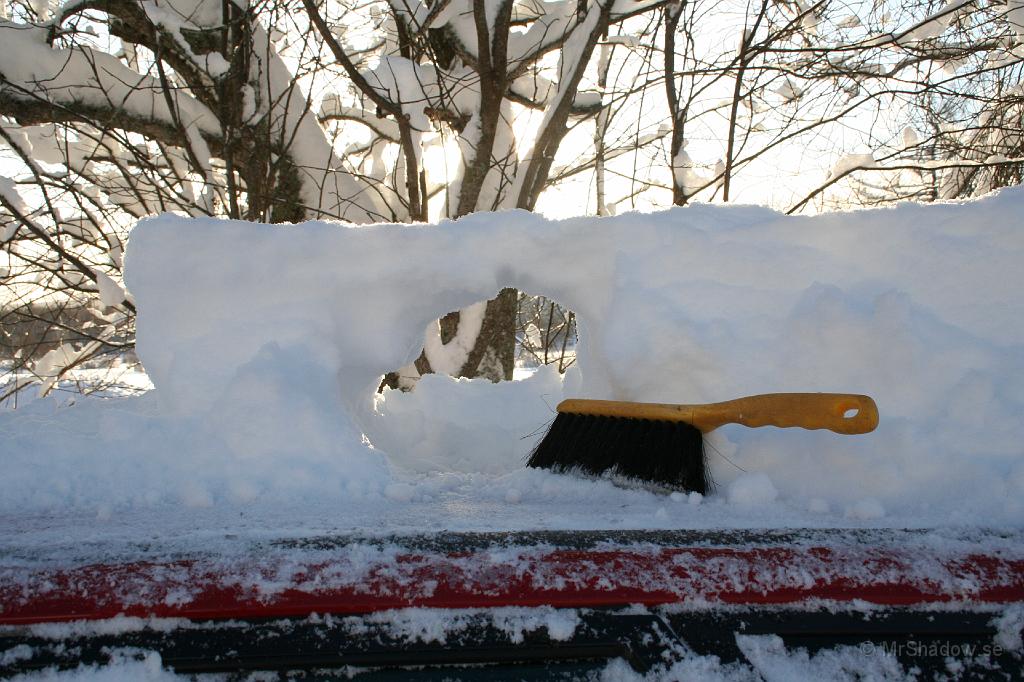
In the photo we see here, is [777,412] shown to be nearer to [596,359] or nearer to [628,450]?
[628,450]

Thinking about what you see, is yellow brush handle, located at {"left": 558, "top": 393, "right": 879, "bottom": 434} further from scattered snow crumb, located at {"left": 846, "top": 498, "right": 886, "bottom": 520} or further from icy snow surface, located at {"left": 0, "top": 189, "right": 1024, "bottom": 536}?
scattered snow crumb, located at {"left": 846, "top": 498, "right": 886, "bottom": 520}

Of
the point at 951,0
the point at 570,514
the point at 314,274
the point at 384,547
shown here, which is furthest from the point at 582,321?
the point at 951,0

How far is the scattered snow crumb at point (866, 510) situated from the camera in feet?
4.39

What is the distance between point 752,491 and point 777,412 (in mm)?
230

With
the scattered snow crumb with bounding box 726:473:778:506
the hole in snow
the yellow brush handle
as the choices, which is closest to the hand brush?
the yellow brush handle

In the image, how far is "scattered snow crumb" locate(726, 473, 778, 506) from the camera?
62.1 inches

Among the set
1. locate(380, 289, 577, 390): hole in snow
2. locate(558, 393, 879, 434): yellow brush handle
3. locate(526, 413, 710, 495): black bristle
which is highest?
locate(380, 289, 577, 390): hole in snow

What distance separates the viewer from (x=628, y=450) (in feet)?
6.50

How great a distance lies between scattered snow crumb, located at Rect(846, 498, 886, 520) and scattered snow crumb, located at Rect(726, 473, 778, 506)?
20 cm

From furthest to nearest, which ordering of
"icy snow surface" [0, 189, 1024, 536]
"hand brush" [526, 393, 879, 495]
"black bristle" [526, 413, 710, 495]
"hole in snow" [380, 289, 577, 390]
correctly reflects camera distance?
"hole in snow" [380, 289, 577, 390], "black bristle" [526, 413, 710, 495], "hand brush" [526, 393, 879, 495], "icy snow surface" [0, 189, 1024, 536]

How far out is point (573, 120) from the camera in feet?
19.3

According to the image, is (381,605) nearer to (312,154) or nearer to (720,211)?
(720,211)

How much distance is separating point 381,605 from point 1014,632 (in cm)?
84

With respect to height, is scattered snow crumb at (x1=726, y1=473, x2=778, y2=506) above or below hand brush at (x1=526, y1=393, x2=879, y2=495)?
below
